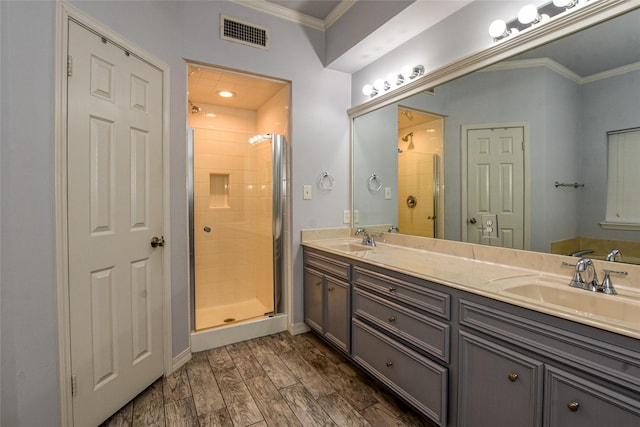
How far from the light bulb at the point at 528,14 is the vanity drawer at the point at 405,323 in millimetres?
1562

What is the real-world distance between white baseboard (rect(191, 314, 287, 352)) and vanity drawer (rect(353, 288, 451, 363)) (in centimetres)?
99

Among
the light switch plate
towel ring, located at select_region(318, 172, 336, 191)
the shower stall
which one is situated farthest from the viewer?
the shower stall

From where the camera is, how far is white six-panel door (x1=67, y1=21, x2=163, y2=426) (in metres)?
1.50

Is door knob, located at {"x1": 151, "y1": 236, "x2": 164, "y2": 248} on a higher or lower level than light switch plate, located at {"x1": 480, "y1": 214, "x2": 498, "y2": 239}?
lower

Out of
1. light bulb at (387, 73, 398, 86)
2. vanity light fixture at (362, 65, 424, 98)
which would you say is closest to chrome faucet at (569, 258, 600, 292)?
vanity light fixture at (362, 65, 424, 98)

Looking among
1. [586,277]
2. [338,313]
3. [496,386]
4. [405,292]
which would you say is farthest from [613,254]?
[338,313]

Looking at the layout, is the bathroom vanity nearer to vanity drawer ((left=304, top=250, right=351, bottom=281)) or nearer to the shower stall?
vanity drawer ((left=304, top=250, right=351, bottom=281))

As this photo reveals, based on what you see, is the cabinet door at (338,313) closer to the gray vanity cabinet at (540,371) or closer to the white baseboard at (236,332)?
the white baseboard at (236,332)

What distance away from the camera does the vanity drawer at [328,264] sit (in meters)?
2.14

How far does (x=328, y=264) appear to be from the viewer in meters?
2.34

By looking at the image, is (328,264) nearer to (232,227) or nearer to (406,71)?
(232,227)

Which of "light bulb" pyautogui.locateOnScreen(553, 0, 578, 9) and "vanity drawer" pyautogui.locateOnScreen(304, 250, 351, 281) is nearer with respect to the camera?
"light bulb" pyautogui.locateOnScreen(553, 0, 578, 9)

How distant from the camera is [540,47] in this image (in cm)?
156

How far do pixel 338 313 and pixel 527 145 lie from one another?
5.22ft
